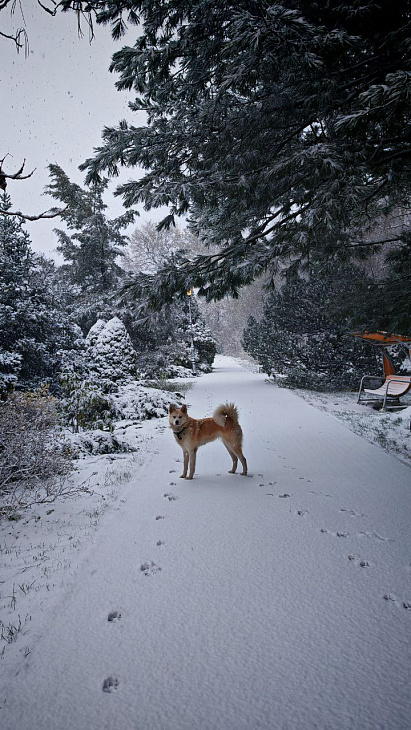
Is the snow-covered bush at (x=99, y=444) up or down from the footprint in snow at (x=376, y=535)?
down

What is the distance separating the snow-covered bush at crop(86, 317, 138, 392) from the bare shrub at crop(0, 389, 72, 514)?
5.09 metres

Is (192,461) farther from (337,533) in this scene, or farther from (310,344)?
(310,344)

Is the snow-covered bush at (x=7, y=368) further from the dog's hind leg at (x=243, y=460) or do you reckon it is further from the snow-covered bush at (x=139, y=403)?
the dog's hind leg at (x=243, y=460)

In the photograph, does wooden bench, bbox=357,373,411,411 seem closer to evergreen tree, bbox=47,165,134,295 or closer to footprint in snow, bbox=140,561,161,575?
footprint in snow, bbox=140,561,161,575

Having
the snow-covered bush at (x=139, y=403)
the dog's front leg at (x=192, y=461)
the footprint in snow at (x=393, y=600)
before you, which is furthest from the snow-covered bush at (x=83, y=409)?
the footprint in snow at (x=393, y=600)

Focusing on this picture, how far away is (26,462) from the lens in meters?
3.47

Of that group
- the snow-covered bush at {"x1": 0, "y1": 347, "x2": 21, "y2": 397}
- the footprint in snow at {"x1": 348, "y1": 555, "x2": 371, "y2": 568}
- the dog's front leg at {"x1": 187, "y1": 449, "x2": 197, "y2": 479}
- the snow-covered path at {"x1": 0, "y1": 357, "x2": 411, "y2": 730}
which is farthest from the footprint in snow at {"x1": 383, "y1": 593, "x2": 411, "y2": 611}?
the snow-covered bush at {"x1": 0, "y1": 347, "x2": 21, "y2": 397}

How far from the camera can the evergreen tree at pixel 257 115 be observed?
2912 millimetres

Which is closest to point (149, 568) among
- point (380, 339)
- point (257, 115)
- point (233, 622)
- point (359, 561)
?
point (233, 622)

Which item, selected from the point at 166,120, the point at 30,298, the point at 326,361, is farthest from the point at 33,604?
the point at 326,361

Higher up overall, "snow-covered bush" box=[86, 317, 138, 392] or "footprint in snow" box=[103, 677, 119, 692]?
"snow-covered bush" box=[86, 317, 138, 392]

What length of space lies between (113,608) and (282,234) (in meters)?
4.52

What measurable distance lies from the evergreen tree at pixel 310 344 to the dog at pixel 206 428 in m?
9.04

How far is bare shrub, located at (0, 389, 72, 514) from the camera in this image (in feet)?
11.2
